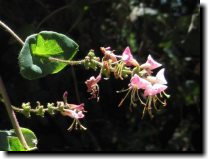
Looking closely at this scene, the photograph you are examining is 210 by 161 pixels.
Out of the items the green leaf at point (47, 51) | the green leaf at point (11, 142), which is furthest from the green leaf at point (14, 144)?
the green leaf at point (47, 51)

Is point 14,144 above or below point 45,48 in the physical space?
below

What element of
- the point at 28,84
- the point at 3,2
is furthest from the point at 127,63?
the point at 3,2

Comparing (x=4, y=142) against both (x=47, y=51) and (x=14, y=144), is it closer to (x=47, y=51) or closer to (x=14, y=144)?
(x=14, y=144)

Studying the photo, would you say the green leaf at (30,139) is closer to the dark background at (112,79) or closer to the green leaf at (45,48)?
the green leaf at (45,48)

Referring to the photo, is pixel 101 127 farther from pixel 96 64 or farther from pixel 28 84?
pixel 96 64

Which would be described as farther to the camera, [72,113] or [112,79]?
[112,79]

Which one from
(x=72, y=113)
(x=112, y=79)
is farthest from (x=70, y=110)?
(x=112, y=79)

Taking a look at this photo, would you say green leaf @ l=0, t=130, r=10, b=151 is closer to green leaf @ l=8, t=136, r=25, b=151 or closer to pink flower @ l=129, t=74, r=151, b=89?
green leaf @ l=8, t=136, r=25, b=151
